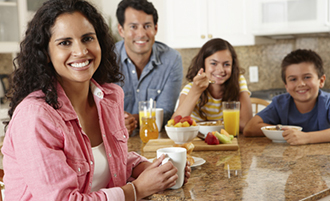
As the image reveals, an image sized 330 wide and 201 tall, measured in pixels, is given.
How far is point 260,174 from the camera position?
4.22 feet

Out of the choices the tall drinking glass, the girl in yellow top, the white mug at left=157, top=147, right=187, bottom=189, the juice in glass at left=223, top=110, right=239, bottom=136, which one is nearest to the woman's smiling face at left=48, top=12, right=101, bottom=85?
the white mug at left=157, top=147, right=187, bottom=189

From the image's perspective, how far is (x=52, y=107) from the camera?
1.10 meters

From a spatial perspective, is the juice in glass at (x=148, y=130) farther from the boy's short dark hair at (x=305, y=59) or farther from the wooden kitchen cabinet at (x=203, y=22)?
the wooden kitchen cabinet at (x=203, y=22)

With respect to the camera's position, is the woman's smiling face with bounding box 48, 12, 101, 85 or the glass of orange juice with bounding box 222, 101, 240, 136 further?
the glass of orange juice with bounding box 222, 101, 240, 136

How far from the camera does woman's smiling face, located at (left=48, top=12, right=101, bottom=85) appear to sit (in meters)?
1.15

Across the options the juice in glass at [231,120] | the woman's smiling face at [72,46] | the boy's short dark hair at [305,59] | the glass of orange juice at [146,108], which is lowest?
the juice in glass at [231,120]

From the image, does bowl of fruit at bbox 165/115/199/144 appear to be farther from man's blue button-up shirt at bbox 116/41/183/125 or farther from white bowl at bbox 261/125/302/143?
man's blue button-up shirt at bbox 116/41/183/125

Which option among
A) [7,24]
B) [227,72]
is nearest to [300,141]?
[227,72]

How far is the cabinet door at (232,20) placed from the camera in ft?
12.6

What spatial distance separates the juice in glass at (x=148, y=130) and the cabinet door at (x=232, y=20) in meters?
2.23

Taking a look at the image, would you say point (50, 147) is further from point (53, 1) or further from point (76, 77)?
point (53, 1)

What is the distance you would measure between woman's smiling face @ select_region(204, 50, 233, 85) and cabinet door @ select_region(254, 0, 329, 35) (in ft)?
5.16

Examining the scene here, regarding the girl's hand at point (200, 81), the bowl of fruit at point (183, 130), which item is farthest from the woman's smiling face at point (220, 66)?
the bowl of fruit at point (183, 130)

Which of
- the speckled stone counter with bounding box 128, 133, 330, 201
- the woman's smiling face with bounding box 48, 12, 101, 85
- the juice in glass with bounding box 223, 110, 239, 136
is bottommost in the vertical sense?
the speckled stone counter with bounding box 128, 133, 330, 201
